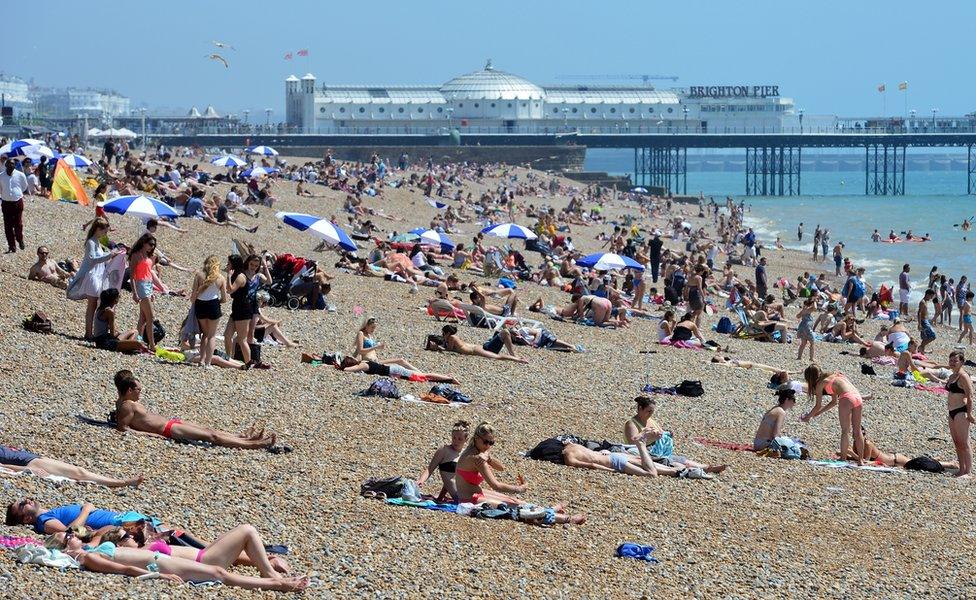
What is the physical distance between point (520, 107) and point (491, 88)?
2671 mm

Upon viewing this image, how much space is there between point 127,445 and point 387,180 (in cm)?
3435

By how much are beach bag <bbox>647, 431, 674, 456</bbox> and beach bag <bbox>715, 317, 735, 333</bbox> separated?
8468 millimetres

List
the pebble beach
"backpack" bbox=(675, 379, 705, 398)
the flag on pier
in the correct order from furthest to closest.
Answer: the flag on pier → "backpack" bbox=(675, 379, 705, 398) → the pebble beach

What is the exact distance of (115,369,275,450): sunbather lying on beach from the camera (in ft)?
26.6

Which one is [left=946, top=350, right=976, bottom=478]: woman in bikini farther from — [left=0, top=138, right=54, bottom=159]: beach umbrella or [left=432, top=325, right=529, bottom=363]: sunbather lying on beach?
[left=0, top=138, right=54, bottom=159]: beach umbrella

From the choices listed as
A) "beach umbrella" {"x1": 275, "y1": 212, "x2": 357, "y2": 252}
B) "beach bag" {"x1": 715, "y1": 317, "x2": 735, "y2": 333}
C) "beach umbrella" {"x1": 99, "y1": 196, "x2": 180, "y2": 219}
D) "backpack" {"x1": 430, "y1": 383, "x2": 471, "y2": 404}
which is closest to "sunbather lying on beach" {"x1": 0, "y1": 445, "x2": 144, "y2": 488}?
"backpack" {"x1": 430, "y1": 383, "x2": 471, "y2": 404}

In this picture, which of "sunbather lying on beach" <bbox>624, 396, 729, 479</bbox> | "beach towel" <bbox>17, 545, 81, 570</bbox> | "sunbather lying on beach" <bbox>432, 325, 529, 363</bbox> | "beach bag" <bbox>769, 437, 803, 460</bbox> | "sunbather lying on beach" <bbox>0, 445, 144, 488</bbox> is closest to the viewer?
"beach towel" <bbox>17, 545, 81, 570</bbox>

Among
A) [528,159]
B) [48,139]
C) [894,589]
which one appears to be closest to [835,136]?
[528,159]

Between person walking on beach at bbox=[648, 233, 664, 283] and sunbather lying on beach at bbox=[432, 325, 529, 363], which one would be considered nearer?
sunbather lying on beach at bbox=[432, 325, 529, 363]

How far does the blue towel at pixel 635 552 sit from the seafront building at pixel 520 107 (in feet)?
253

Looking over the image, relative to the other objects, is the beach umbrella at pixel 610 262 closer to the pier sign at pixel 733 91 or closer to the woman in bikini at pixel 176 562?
the woman in bikini at pixel 176 562

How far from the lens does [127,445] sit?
→ 789cm

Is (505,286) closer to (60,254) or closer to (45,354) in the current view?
(60,254)

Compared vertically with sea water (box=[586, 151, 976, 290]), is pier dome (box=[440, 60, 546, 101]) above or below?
above
